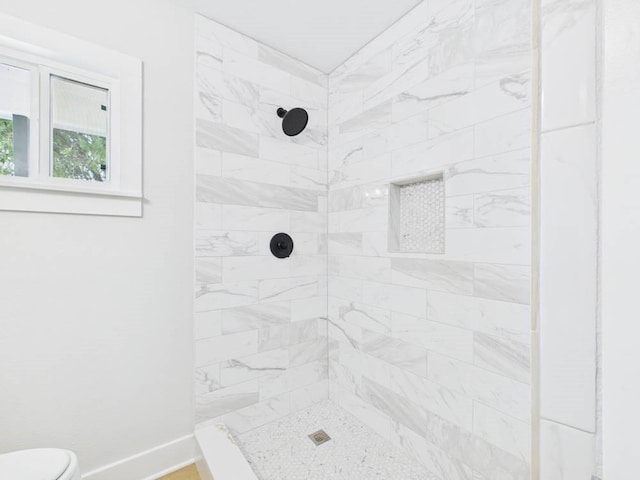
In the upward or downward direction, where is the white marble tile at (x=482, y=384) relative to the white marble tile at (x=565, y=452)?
downward

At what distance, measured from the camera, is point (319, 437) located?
68.5 inches

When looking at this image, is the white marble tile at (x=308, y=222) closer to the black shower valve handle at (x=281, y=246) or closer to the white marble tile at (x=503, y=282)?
the black shower valve handle at (x=281, y=246)

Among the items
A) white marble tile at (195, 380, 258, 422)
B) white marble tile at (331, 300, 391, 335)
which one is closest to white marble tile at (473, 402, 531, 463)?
white marble tile at (331, 300, 391, 335)

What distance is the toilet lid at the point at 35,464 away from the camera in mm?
965

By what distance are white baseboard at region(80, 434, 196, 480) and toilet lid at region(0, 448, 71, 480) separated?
43 centimetres

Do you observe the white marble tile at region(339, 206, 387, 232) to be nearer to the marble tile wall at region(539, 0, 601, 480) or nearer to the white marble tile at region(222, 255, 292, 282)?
the white marble tile at region(222, 255, 292, 282)

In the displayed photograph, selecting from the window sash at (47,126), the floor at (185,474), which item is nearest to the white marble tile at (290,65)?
the window sash at (47,126)

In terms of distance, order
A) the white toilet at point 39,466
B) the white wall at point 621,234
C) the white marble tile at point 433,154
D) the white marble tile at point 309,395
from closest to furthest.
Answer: the white wall at point 621,234
the white toilet at point 39,466
the white marble tile at point 433,154
the white marble tile at point 309,395

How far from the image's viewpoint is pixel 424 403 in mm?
1483

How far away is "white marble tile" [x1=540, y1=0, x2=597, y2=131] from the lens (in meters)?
0.36


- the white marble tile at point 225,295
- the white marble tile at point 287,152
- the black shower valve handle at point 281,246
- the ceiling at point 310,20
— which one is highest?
the ceiling at point 310,20

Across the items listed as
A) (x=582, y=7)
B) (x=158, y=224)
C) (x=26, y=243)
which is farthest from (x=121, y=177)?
(x=582, y=7)

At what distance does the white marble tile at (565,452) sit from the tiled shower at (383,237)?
0.84m

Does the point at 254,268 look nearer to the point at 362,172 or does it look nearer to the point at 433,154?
the point at 362,172
